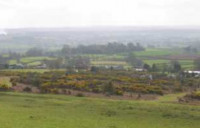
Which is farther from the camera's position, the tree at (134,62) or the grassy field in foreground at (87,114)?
the tree at (134,62)

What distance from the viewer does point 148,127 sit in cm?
3194

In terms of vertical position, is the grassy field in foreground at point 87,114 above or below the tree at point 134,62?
below

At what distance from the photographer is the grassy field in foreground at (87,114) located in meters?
31.9

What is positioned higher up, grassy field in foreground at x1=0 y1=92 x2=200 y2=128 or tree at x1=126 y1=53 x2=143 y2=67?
tree at x1=126 y1=53 x2=143 y2=67

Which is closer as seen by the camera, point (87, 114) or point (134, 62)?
point (87, 114)

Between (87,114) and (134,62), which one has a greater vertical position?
(134,62)

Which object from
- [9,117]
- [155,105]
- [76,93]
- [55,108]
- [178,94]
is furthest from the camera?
[178,94]

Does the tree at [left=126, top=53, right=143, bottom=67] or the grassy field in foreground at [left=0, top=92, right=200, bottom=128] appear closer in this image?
the grassy field in foreground at [left=0, top=92, right=200, bottom=128]

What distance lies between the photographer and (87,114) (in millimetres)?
36344

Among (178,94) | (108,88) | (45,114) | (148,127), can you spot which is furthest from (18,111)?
(178,94)

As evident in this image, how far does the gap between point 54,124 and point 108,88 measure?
22.5 m

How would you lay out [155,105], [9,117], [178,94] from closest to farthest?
1. [9,117]
2. [155,105]
3. [178,94]

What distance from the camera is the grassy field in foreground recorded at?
3194cm

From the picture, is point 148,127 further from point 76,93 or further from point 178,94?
point 178,94
